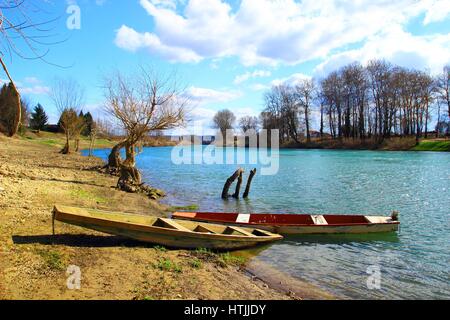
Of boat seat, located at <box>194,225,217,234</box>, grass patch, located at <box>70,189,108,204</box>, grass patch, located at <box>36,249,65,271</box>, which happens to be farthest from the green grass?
grass patch, located at <box>36,249,65,271</box>

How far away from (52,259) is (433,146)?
64.9 metres

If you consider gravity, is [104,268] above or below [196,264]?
above

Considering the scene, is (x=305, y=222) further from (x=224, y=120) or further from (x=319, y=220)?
(x=224, y=120)

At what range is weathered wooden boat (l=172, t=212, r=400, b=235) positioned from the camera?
12156mm

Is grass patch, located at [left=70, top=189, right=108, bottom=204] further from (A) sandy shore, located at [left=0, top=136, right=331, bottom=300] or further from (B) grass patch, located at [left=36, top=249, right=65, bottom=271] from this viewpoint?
→ (B) grass patch, located at [left=36, top=249, right=65, bottom=271]

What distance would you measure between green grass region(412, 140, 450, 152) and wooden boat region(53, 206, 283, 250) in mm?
56959

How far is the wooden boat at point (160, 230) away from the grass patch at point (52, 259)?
0.95 metres

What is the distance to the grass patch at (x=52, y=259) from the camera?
662 centimetres

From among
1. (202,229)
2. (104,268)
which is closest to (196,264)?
(104,268)

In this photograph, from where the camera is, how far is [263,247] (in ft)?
35.0

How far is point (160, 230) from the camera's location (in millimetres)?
8727

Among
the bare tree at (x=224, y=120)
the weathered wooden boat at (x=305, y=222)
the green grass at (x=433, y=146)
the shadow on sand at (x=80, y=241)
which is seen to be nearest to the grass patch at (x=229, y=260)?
the shadow on sand at (x=80, y=241)

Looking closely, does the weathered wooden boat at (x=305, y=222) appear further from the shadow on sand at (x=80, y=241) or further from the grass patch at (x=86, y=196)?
the shadow on sand at (x=80, y=241)
